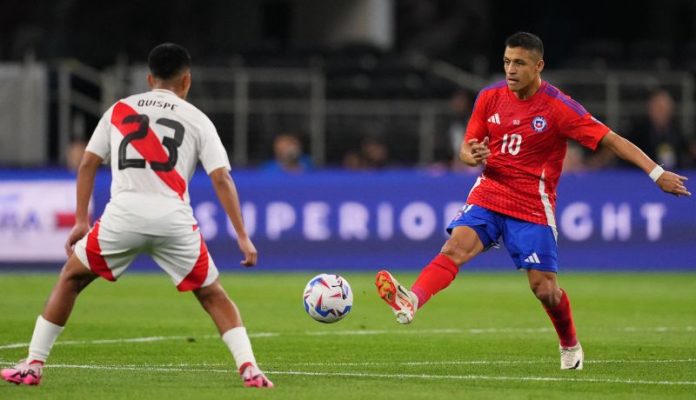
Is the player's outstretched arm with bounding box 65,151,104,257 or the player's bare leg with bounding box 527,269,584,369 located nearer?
the player's outstretched arm with bounding box 65,151,104,257

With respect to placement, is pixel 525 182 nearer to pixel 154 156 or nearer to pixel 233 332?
pixel 233 332

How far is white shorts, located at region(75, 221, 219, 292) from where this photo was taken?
28.7ft

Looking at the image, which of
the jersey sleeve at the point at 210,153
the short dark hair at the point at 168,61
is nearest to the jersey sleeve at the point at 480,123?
the jersey sleeve at the point at 210,153

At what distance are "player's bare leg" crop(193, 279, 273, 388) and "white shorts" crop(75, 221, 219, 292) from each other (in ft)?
0.28

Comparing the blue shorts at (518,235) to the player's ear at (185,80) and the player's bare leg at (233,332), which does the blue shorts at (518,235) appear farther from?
the player's ear at (185,80)

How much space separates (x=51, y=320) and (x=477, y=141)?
130 inches

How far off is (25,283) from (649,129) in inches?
364

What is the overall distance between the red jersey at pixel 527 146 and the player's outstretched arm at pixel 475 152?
0.20 metres

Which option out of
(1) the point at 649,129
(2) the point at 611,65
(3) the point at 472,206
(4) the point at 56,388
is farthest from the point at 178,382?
(2) the point at 611,65

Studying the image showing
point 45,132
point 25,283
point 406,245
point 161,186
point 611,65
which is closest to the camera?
point 161,186

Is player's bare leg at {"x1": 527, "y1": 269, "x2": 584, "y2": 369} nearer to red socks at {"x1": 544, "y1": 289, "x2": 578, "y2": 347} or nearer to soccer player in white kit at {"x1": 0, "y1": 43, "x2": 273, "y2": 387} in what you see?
red socks at {"x1": 544, "y1": 289, "x2": 578, "y2": 347}

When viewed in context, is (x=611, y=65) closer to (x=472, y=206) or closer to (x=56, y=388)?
(x=472, y=206)

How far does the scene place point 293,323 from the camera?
1412 centimetres

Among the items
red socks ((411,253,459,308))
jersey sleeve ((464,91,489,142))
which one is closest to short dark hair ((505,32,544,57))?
jersey sleeve ((464,91,489,142))
